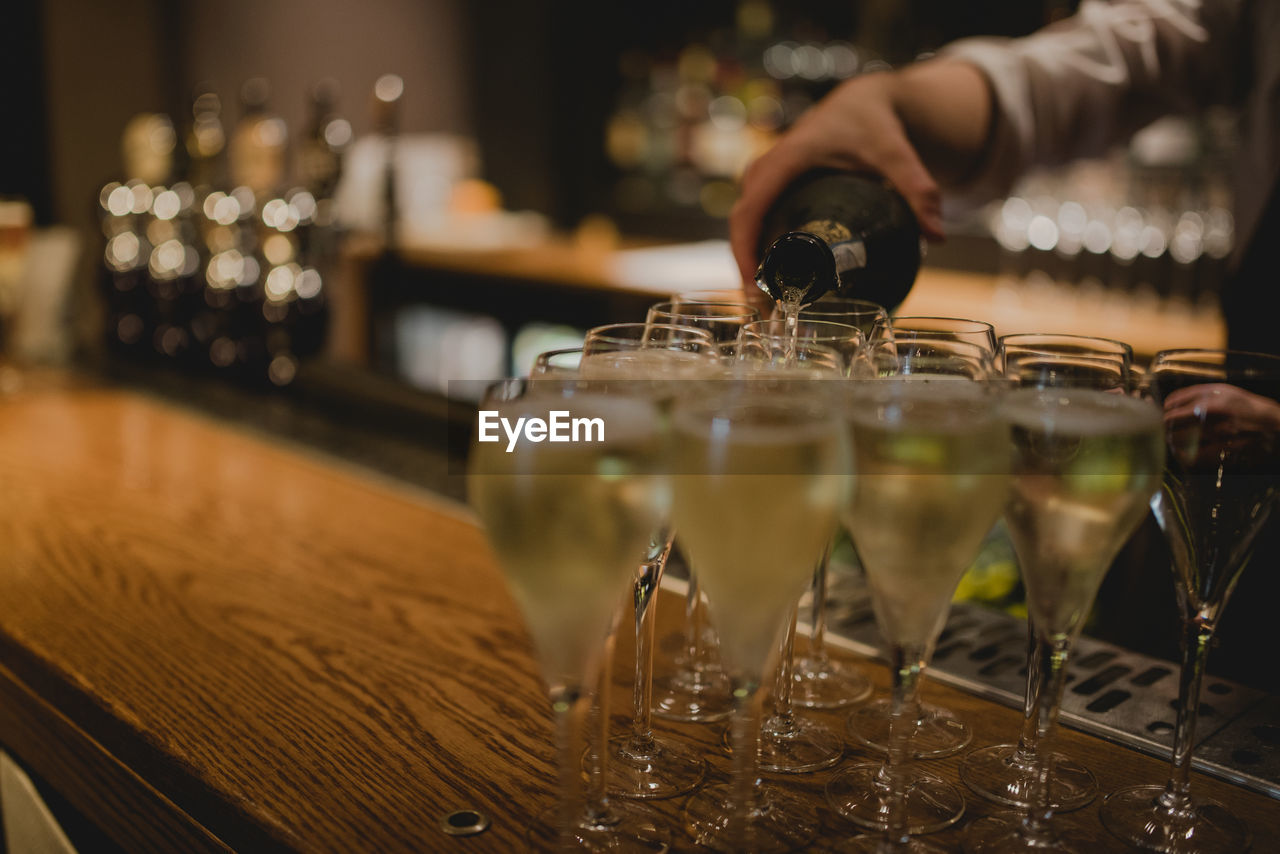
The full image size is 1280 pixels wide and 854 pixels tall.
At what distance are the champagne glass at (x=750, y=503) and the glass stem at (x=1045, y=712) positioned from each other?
17 centimetres

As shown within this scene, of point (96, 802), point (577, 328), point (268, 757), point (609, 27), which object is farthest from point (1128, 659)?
point (609, 27)

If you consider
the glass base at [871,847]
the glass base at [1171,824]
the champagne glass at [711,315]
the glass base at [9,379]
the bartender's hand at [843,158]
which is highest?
the bartender's hand at [843,158]

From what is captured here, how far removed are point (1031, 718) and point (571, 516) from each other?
0.39 m

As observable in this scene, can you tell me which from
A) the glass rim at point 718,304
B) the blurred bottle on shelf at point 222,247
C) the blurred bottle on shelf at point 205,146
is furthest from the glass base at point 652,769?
the blurred bottle on shelf at point 205,146

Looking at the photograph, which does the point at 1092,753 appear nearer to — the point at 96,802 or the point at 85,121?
the point at 96,802

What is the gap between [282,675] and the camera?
0.92 m

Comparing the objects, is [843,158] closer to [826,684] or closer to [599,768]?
[826,684]

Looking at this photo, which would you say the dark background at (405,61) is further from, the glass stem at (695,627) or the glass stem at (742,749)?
the glass stem at (742,749)

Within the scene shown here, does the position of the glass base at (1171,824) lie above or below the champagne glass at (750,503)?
below

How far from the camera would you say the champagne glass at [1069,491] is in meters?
0.58

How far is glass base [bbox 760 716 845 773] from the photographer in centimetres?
78

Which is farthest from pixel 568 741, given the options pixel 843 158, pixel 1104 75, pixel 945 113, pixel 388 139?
pixel 388 139

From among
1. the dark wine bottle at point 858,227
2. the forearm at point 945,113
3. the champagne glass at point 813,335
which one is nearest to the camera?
the champagne glass at point 813,335

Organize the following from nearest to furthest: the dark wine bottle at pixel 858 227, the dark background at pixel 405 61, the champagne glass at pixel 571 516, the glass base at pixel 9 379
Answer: the champagne glass at pixel 571 516
the dark wine bottle at pixel 858 227
the glass base at pixel 9 379
the dark background at pixel 405 61
